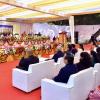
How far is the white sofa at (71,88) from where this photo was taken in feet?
10.2

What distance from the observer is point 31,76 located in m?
4.17

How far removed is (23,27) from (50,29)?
8.29ft

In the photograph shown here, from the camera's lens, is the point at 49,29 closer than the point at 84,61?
No

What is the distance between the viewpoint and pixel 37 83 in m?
4.38

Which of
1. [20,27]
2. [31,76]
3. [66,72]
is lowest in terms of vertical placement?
[31,76]

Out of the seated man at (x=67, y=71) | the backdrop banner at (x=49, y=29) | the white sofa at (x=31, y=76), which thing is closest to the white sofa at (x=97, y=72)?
the seated man at (x=67, y=71)

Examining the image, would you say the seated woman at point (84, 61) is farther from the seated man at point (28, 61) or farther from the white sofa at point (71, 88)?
the seated man at point (28, 61)

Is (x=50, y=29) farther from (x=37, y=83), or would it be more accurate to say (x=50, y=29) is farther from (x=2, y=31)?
(x=37, y=83)

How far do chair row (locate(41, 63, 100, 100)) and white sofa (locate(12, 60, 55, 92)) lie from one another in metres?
0.73

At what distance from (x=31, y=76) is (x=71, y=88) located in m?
1.35

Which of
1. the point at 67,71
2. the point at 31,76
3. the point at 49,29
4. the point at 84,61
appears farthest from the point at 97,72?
the point at 49,29

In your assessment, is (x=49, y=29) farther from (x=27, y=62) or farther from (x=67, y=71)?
(x=67, y=71)

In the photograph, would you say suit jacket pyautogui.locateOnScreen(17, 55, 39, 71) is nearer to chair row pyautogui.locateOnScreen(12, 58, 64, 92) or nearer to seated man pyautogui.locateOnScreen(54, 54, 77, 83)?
chair row pyautogui.locateOnScreen(12, 58, 64, 92)

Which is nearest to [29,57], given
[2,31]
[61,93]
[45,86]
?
[45,86]
